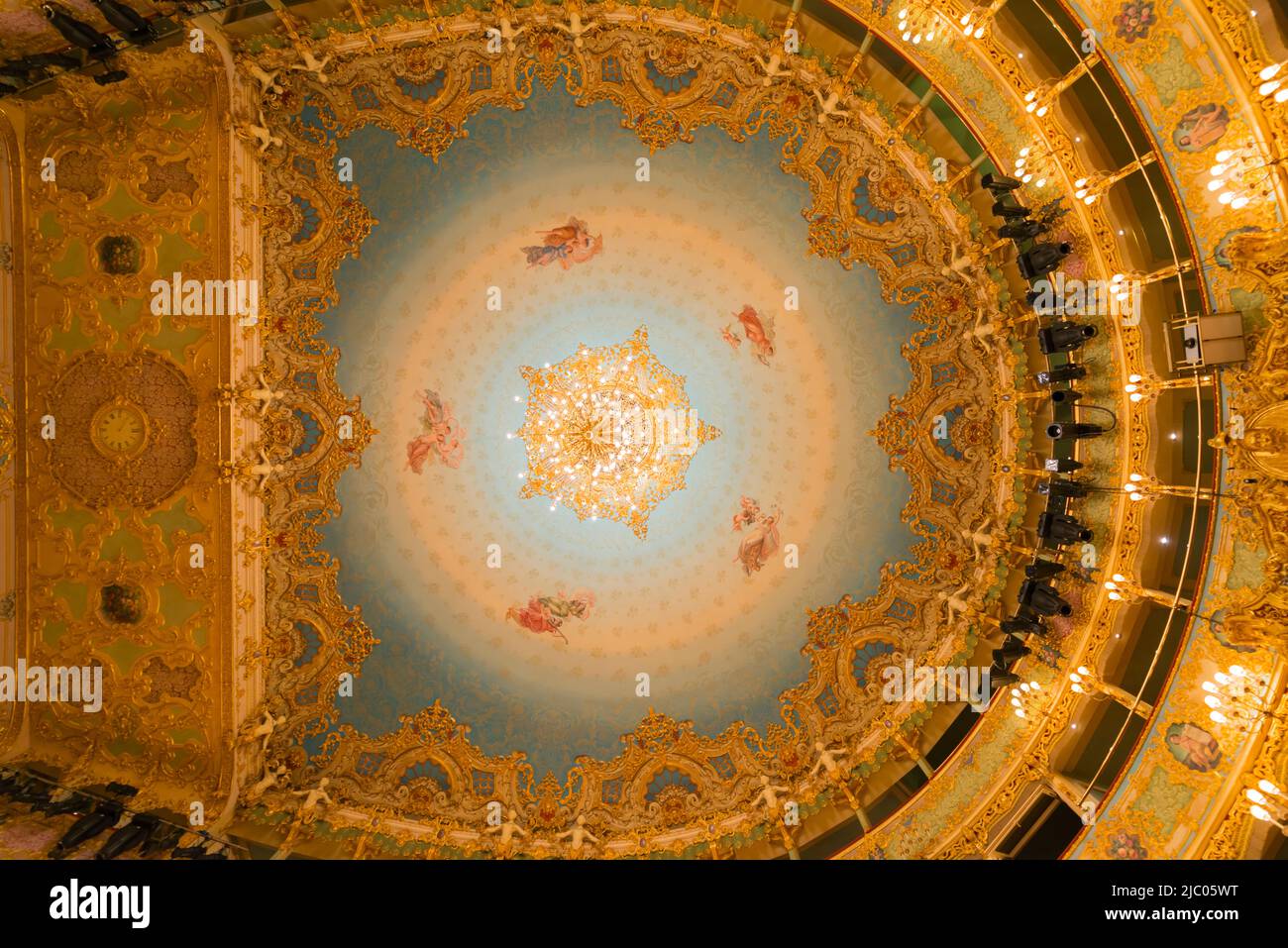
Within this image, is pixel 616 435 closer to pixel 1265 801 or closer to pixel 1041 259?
pixel 1041 259

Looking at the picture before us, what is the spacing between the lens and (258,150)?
10.7 m

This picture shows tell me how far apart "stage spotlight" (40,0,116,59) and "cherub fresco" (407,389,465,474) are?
660cm

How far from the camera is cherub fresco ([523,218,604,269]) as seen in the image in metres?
12.1

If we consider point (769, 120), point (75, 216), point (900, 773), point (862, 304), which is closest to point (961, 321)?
point (862, 304)

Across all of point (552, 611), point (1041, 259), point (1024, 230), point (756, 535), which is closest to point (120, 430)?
point (552, 611)

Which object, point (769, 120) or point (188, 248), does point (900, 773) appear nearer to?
point (769, 120)

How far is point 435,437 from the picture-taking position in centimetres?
1245

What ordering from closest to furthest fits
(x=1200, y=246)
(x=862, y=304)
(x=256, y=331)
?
1. (x=1200, y=246)
2. (x=256, y=331)
3. (x=862, y=304)

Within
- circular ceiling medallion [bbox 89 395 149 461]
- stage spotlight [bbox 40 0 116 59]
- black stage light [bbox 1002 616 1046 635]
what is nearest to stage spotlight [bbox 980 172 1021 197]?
black stage light [bbox 1002 616 1046 635]

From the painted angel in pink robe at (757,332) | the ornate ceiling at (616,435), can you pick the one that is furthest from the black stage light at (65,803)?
the painted angel in pink robe at (757,332)

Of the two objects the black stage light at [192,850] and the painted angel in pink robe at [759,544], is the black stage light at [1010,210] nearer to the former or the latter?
the painted angel in pink robe at [759,544]

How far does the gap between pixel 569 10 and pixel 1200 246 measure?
10.3 metres

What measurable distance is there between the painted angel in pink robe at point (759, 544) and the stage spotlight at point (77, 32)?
42.5 feet

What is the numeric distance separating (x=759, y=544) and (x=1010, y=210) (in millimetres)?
7159
